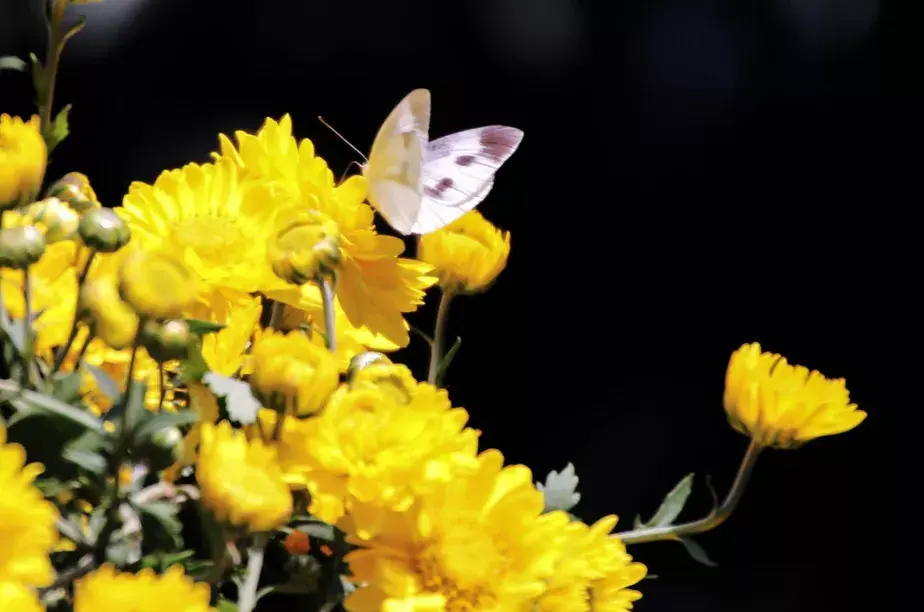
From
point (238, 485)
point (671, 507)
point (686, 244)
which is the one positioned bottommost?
point (686, 244)

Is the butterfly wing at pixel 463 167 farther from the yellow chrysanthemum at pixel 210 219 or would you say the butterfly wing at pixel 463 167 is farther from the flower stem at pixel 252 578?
the flower stem at pixel 252 578

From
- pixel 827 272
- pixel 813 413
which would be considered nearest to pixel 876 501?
pixel 827 272

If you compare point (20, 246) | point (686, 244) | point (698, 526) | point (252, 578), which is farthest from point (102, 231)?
point (686, 244)

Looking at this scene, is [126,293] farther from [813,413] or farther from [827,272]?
[827,272]

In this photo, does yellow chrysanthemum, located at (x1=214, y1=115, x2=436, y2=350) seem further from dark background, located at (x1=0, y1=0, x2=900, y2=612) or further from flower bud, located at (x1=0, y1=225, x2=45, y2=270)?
dark background, located at (x1=0, y1=0, x2=900, y2=612)

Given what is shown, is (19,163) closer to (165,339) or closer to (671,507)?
(165,339)

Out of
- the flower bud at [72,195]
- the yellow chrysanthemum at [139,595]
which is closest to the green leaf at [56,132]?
the flower bud at [72,195]
